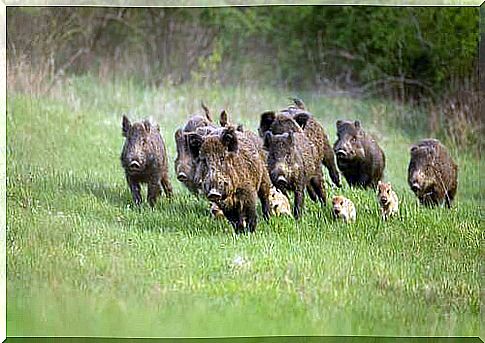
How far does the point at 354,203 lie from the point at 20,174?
0.99 metres

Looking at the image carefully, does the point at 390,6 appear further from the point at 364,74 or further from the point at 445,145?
the point at 445,145

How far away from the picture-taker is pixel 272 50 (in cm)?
304

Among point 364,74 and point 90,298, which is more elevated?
point 364,74

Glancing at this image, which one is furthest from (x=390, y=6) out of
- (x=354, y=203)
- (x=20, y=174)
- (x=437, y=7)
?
(x=20, y=174)

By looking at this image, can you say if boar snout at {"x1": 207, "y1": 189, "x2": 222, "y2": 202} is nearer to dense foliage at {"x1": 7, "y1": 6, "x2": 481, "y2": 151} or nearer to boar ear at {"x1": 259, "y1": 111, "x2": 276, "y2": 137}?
boar ear at {"x1": 259, "y1": 111, "x2": 276, "y2": 137}

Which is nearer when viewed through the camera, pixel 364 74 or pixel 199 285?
pixel 199 285

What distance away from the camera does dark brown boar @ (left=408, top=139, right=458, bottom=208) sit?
9.87ft

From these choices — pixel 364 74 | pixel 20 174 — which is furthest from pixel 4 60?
pixel 364 74

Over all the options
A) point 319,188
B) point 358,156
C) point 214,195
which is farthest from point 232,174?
point 358,156

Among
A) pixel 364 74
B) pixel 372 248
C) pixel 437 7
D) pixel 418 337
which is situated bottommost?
pixel 418 337

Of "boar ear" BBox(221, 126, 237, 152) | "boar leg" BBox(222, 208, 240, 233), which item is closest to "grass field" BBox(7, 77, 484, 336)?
"boar leg" BBox(222, 208, 240, 233)

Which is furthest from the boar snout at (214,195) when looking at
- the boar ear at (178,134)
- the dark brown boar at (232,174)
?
the boar ear at (178,134)

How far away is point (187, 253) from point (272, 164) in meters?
0.36

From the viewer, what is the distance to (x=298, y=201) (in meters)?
2.94
